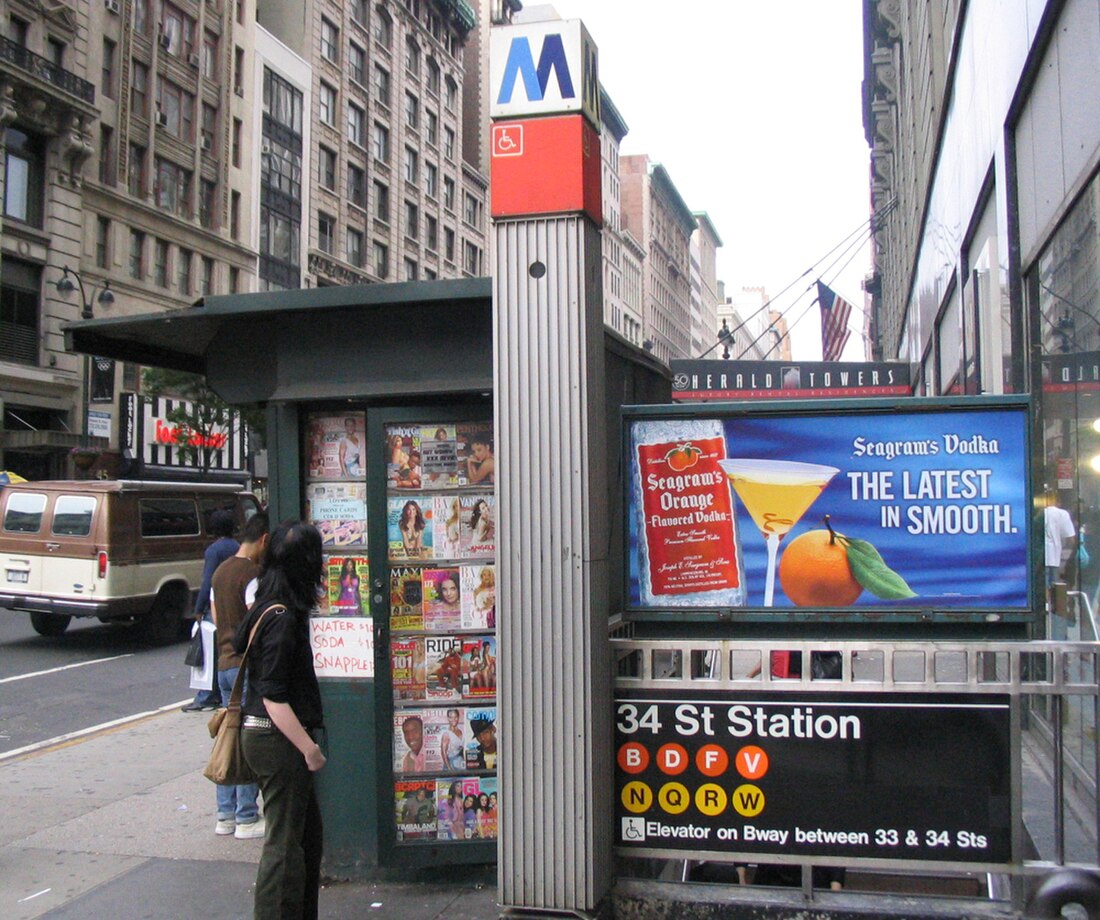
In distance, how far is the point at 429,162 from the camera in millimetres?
63781

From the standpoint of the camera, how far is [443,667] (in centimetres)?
566

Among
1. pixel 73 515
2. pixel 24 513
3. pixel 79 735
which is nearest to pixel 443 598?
pixel 79 735

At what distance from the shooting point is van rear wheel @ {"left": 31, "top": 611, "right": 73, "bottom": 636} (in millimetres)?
16391

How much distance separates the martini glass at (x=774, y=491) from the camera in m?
4.55

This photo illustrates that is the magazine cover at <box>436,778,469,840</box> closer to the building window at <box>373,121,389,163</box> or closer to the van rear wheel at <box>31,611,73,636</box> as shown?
the van rear wheel at <box>31,611,73,636</box>

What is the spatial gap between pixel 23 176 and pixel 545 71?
3596 centimetres

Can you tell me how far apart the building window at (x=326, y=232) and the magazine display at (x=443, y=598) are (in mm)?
48548

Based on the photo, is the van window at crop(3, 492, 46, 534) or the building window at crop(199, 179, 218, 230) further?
the building window at crop(199, 179, 218, 230)

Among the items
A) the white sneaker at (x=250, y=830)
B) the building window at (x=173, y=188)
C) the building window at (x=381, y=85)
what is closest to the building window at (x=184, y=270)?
the building window at (x=173, y=188)

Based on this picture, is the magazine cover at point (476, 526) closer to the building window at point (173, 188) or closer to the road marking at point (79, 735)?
the road marking at point (79, 735)

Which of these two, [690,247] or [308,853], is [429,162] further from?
[690,247]

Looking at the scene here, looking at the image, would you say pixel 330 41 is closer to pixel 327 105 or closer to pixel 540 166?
pixel 327 105

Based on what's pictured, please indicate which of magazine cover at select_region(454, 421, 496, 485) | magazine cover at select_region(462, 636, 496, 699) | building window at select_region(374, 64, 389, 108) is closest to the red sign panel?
magazine cover at select_region(454, 421, 496, 485)

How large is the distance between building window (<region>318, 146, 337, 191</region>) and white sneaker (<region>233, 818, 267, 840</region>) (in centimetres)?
4920
